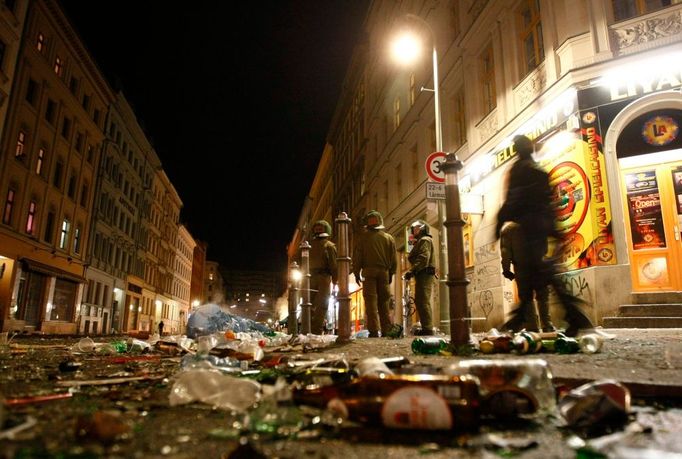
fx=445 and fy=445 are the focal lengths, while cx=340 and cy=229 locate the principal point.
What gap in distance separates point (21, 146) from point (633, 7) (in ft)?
83.0

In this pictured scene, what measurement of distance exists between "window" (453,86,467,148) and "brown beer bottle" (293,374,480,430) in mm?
13397

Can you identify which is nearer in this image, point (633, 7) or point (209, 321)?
point (209, 321)

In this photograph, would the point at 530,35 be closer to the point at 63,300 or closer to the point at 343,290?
the point at 343,290

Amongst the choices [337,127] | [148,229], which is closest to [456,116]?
[337,127]

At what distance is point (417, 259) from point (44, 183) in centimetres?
2382

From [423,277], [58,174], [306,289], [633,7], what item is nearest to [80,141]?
[58,174]

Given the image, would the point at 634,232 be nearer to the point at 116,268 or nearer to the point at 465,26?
the point at 465,26

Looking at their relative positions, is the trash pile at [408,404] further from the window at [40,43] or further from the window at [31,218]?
the window at [40,43]

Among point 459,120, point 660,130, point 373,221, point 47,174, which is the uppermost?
point 47,174

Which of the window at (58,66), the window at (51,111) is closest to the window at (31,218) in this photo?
Result: the window at (51,111)

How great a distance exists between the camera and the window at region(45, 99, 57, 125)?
2480cm

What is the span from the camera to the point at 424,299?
8023 mm

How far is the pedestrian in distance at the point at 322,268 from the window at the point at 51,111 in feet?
73.9

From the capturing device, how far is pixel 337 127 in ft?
135
